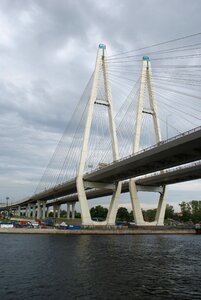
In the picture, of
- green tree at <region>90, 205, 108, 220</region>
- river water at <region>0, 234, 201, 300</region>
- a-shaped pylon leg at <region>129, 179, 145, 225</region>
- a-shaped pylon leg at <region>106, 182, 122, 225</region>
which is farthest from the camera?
green tree at <region>90, 205, 108, 220</region>

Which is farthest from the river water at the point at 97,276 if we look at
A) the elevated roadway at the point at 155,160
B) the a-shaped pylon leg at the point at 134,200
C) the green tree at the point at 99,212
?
the green tree at the point at 99,212

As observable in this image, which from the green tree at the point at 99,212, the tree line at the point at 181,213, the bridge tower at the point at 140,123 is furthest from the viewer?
the green tree at the point at 99,212

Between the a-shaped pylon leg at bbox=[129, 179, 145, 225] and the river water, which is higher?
the a-shaped pylon leg at bbox=[129, 179, 145, 225]

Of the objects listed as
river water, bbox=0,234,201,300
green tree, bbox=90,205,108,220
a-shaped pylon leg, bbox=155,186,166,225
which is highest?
green tree, bbox=90,205,108,220

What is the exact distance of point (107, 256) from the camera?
98.8 ft

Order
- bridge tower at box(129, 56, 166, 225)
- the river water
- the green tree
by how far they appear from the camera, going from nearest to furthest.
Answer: the river water, bridge tower at box(129, 56, 166, 225), the green tree

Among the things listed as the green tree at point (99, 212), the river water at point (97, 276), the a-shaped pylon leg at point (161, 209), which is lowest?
the river water at point (97, 276)

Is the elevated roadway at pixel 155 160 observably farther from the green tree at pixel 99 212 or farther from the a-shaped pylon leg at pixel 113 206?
the green tree at pixel 99 212

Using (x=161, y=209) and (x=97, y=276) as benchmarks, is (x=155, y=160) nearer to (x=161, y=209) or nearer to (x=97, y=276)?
(x=161, y=209)

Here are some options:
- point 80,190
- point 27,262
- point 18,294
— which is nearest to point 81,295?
point 18,294

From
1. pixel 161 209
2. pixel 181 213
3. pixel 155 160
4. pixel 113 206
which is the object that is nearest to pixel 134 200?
pixel 113 206

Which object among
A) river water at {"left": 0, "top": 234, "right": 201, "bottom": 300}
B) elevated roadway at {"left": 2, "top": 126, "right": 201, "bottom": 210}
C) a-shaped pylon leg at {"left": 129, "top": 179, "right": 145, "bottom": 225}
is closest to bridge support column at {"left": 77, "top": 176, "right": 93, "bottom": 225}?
elevated roadway at {"left": 2, "top": 126, "right": 201, "bottom": 210}

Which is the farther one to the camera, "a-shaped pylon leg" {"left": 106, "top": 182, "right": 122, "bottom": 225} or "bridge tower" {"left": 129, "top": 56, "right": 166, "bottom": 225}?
"a-shaped pylon leg" {"left": 106, "top": 182, "right": 122, "bottom": 225}

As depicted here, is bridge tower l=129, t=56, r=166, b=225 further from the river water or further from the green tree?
the green tree
